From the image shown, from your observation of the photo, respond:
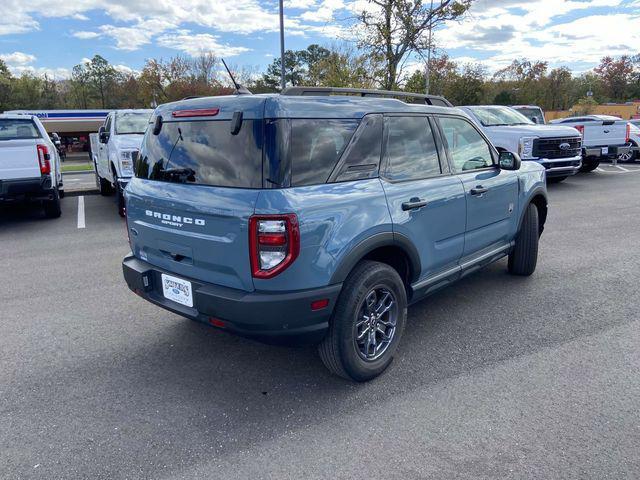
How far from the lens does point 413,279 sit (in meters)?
3.58

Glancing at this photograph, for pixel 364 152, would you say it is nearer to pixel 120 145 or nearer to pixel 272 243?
pixel 272 243

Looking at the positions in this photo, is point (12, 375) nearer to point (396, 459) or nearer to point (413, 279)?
point (396, 459)

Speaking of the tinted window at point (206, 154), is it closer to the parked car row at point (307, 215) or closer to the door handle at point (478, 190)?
the parked car row at point (307, 215)

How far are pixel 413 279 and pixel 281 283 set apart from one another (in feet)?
4.08

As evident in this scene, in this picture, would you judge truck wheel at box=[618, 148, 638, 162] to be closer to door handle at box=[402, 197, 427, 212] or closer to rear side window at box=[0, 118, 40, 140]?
door handle at box=[402, 197, 427, 212]

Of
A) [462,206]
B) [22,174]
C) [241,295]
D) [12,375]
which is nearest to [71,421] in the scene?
[12,375]

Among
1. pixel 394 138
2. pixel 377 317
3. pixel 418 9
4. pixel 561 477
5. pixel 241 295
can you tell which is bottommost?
pixel 561 477

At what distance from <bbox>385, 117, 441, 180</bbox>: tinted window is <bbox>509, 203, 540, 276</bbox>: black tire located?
185cm

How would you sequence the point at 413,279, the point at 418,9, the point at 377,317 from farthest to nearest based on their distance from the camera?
the point at 418,9, the point at 413,279, the point at 377,317

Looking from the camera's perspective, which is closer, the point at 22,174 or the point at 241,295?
the point at 241,295

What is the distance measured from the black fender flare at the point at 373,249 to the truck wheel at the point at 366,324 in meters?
0.13

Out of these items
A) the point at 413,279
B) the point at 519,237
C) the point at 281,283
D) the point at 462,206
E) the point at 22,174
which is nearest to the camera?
the point at 281,283

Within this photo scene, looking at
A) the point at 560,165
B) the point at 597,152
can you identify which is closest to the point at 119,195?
the point at 560,165

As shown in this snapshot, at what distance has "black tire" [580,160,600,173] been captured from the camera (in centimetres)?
1460
